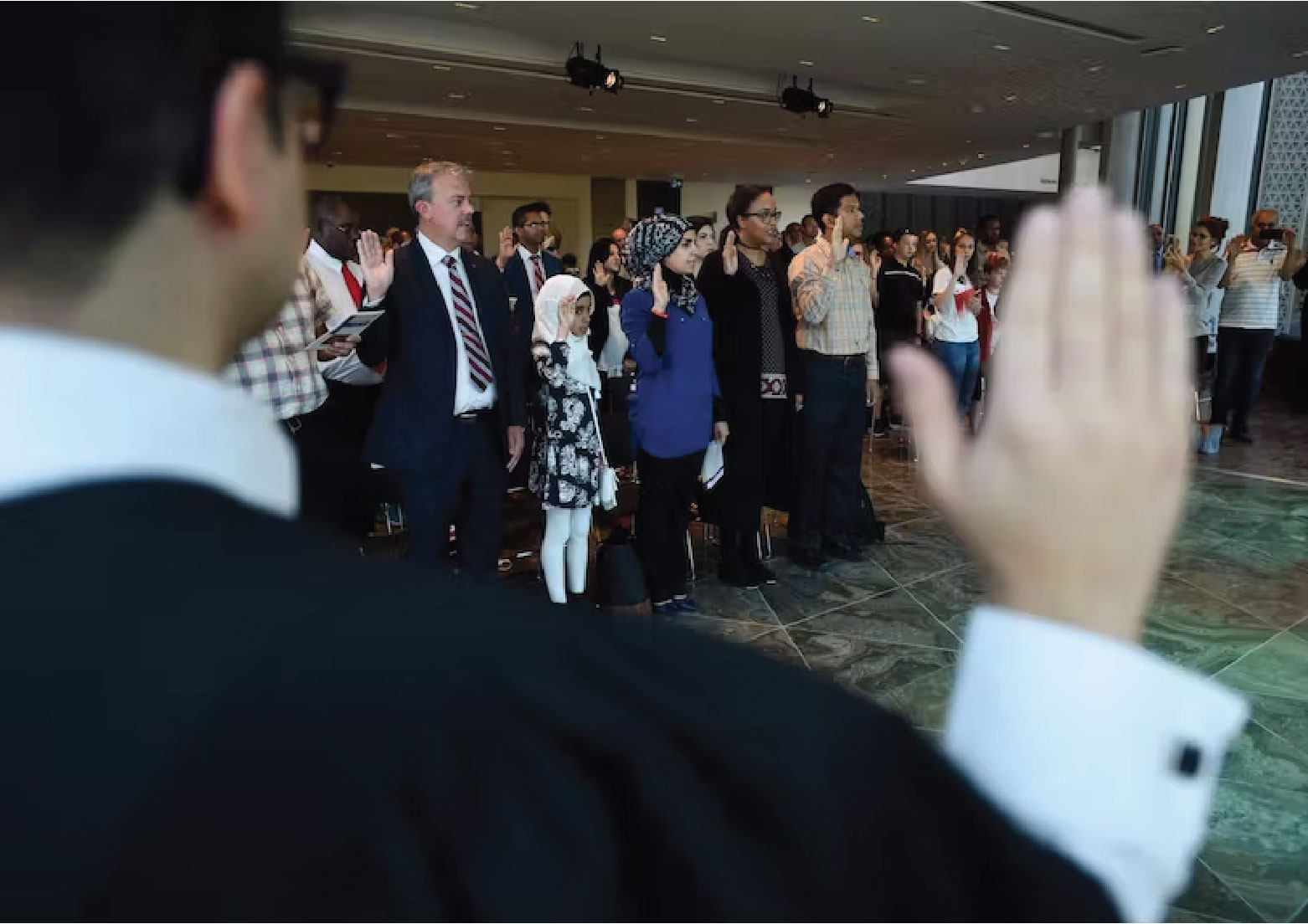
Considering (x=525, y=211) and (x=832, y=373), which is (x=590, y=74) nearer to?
(x=525, y=211)

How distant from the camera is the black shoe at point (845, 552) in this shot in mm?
4199

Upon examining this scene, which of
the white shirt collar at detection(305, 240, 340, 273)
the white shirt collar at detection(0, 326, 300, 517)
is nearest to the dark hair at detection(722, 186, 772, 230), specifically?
the white shirt collar at detection(305, 240, 340, 273)

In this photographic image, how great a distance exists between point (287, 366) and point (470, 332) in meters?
0.56

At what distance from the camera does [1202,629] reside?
3346mm

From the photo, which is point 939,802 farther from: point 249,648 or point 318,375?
point 318,375

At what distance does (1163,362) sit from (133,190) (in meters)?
0.46

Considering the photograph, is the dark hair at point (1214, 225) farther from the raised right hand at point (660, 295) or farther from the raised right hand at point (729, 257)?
the raised right hand at point (660, 295)

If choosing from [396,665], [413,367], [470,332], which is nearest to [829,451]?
[470,332]

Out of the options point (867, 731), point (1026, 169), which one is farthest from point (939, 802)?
point (1026, 169)

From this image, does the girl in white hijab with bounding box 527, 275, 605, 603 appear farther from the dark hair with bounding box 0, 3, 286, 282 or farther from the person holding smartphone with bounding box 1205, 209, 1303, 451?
the person holding smartphone with bounding box 1205, 209, 1303, 451

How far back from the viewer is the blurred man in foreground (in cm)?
31

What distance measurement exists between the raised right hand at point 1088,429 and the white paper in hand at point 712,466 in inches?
126

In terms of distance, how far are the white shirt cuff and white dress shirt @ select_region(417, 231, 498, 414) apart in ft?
8.31

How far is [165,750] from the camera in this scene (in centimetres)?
31
